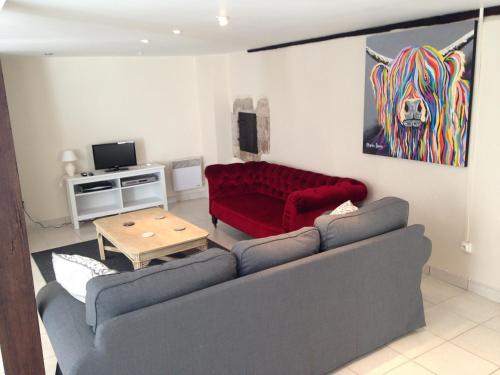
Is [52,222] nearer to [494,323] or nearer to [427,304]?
[427,304]

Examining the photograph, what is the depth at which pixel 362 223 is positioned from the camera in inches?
105

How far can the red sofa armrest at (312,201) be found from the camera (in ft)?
12.7

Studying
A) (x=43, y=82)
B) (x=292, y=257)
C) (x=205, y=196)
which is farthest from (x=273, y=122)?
(x=292, y=257)

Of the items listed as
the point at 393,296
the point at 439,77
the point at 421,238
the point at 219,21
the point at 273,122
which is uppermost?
the point at 219,21

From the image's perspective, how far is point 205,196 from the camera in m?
7.05

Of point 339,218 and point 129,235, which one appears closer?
point 339,218

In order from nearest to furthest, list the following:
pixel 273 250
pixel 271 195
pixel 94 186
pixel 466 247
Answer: pixel 273 250
pixel 466 247
pixel 271 195
pixel 94 186

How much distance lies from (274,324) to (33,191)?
459cm

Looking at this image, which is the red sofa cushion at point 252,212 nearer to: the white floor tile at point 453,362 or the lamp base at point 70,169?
the white floor tile at point 453,362

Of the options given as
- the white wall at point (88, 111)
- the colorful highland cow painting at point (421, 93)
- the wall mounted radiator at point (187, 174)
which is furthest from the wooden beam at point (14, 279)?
the wall mounted radiator at point (187, 174)

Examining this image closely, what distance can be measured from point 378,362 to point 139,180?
430 centimetres

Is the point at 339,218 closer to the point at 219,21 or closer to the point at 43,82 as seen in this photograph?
the point at 219,21

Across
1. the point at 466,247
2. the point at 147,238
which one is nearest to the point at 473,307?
the point at 466,247
